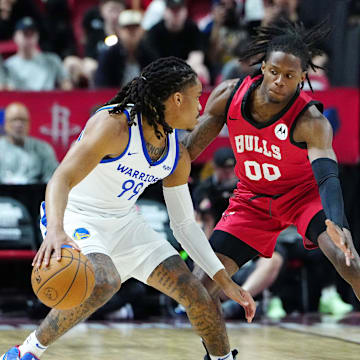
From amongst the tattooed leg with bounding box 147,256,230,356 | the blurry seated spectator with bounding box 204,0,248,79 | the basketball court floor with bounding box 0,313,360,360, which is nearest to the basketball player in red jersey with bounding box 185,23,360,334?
the tattooed leg with bounding box 147,256,230,356

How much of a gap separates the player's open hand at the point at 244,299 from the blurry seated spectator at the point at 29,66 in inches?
217

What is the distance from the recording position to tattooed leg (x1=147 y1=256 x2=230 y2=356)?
4.59m

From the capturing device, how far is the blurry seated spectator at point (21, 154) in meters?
8.04

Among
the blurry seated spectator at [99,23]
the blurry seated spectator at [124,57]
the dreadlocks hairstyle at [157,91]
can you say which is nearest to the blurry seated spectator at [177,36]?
the blurry seated spectator at [124,57]

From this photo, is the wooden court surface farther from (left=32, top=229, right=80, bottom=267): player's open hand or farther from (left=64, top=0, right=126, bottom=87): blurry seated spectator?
(left=64, top=0, right=126, bottom=87): blurry seated spectator

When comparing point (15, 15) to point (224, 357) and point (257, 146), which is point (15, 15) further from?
point (224, 357)

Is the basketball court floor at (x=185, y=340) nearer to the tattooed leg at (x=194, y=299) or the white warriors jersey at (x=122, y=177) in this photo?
the tattooed leg at (x=194, y=299)

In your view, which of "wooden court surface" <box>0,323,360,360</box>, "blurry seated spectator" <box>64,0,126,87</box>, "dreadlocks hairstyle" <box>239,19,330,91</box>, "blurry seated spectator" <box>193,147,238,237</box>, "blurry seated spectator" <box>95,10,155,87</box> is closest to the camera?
"dreadlocks hairstyle" <box>239,19,330,91</box>

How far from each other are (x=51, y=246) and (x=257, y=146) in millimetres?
1905

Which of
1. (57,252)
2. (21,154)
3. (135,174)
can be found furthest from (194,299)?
(21,154)

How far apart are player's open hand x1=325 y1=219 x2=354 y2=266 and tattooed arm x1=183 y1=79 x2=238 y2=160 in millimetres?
1288

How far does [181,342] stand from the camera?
246 inches

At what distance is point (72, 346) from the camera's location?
5.93 metres

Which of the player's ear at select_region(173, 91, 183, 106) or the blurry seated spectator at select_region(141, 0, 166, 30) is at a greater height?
the blurry seated spectator at select_region(141, 0, 166, 30)
